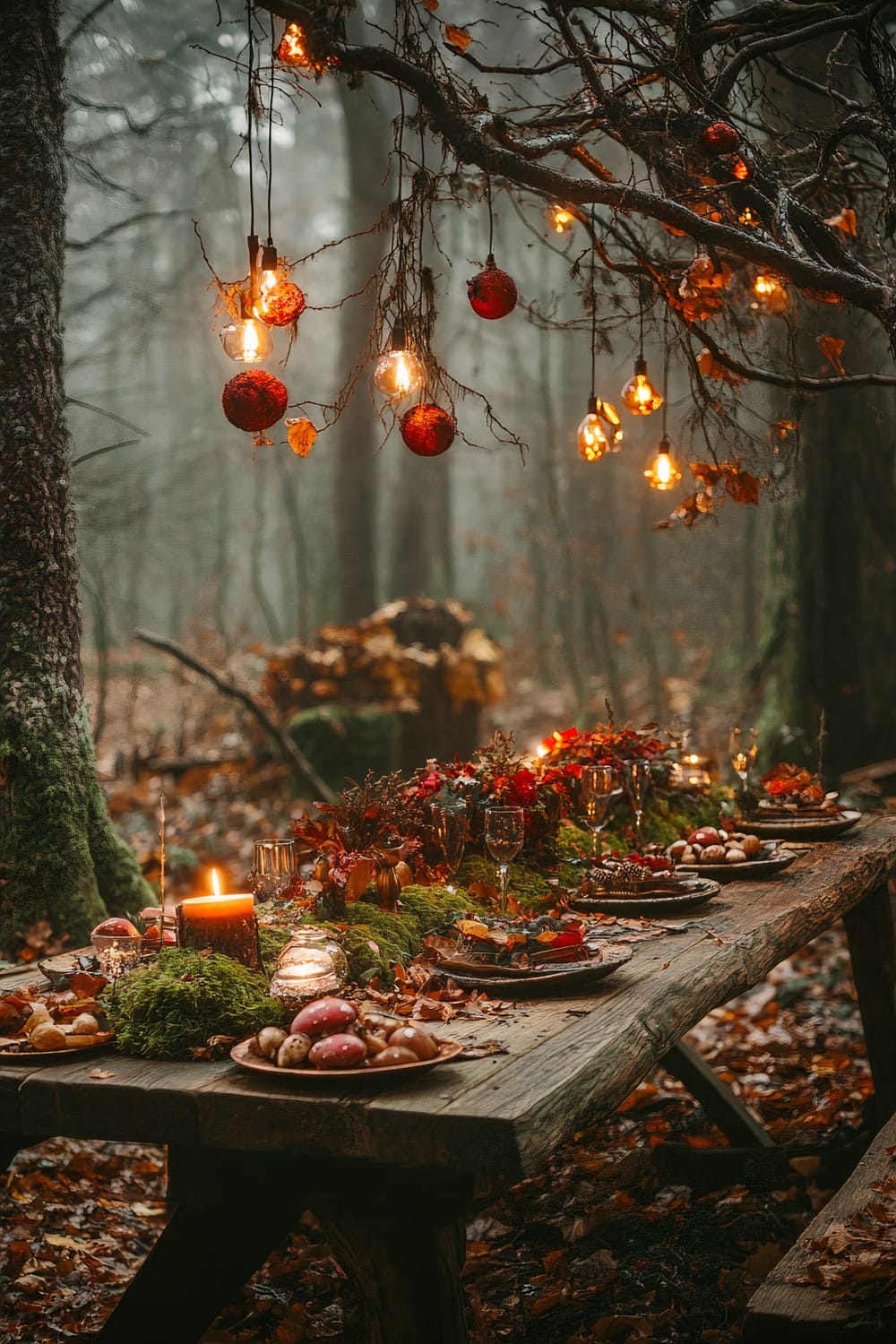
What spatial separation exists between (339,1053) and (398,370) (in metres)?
2.05

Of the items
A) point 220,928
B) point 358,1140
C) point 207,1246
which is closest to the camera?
point 358,1140

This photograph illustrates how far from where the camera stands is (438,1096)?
1.92 m

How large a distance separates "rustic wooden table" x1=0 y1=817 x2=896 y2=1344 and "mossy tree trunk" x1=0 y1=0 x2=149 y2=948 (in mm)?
1546

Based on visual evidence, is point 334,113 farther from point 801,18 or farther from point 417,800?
point 417,800

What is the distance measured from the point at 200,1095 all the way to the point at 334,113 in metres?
17.2

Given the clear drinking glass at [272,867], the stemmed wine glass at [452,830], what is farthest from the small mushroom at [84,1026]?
the stemmed wine glass at [452,830]

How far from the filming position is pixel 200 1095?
199 centimetres

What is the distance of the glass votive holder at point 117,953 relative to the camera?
8.32 ft

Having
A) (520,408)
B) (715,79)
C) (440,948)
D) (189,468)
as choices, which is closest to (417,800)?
(440,948)

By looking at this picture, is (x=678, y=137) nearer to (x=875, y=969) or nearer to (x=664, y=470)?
(x=664, y=470)

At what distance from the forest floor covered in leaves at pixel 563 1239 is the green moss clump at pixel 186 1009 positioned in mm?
1522

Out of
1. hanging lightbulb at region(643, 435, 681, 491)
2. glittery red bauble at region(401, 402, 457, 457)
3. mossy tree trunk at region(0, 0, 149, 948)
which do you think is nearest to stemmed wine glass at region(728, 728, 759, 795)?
hanging lightbulb at region(643, 435, 681, 491)

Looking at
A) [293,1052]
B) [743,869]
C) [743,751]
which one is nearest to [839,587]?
[743,751]

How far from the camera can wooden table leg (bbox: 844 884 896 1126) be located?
4672 millimetres
